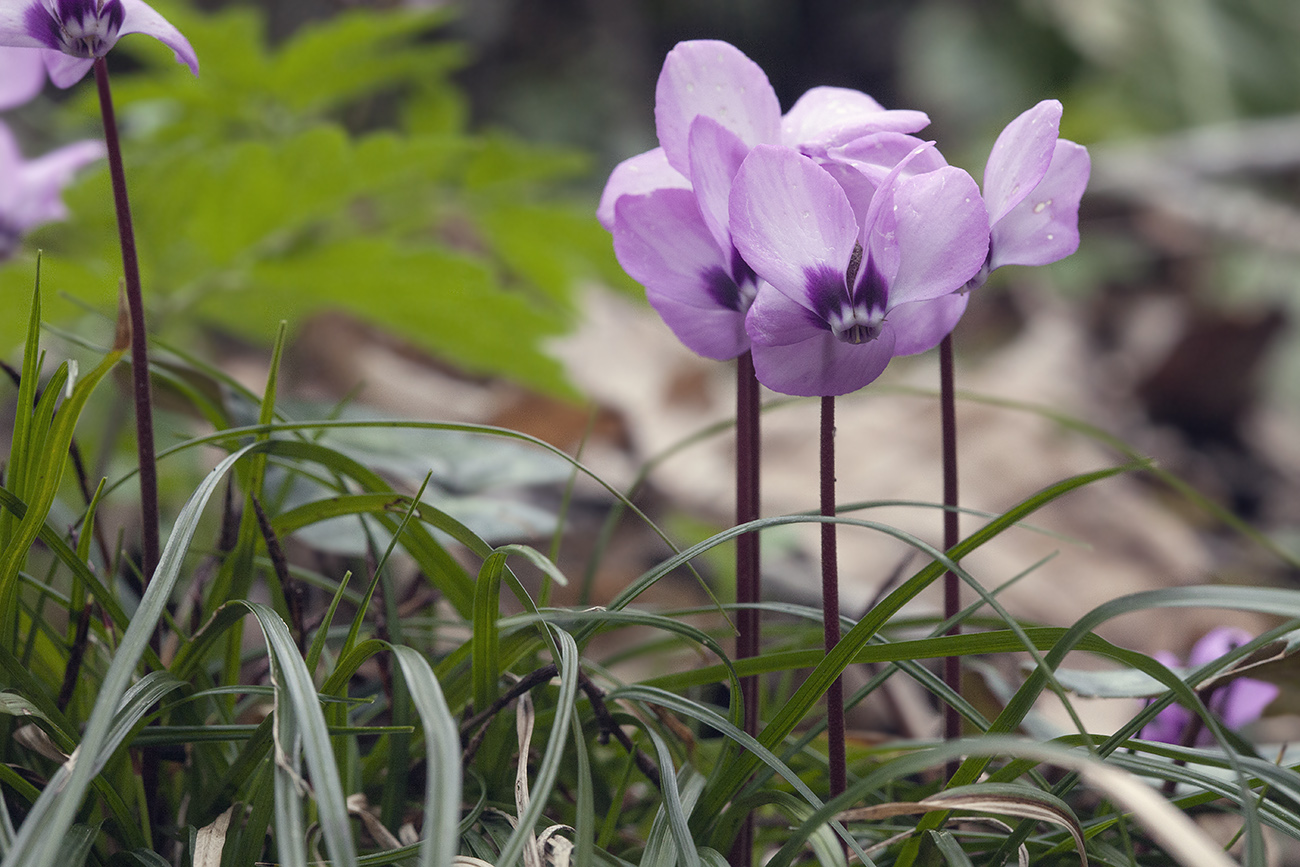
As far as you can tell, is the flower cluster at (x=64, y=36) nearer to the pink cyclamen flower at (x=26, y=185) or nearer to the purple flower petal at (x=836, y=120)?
the pink cyclamen flower at (x=26, y=185)

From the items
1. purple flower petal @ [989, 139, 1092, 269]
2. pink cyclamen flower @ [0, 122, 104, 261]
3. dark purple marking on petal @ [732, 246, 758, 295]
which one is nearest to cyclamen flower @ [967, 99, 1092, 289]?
purple flower petal @ [989, 139, 1092, 269]

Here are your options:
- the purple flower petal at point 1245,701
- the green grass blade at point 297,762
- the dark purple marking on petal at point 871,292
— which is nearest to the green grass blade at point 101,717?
the green grass blade at point 297,762

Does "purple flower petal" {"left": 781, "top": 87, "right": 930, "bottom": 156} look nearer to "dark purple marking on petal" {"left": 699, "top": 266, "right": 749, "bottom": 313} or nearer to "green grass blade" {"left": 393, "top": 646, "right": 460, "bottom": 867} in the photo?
"dark purple marking on petal" {"left": 699, "top": 266, "right": 749, "bottom": 313}

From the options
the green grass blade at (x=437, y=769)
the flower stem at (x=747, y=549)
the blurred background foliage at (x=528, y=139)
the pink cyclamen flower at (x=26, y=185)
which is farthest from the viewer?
the blurred background foliage at (x=528, y=139)

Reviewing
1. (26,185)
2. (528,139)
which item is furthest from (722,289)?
(528,139)

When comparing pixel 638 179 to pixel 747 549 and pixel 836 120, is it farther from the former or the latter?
pixel 747 549

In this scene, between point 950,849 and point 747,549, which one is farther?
point 747,549

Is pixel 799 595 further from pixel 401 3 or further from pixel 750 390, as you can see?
pixel 401 3
